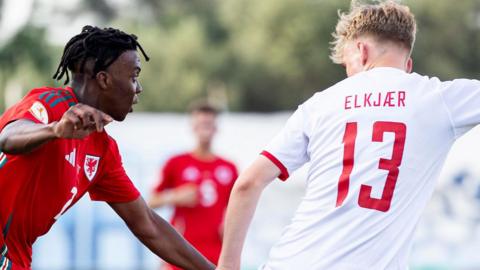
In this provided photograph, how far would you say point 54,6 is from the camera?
209 ft

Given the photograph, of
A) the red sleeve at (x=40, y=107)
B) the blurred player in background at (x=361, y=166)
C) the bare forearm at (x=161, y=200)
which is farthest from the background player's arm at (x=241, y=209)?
the bare forearm at (x=161, y=200)

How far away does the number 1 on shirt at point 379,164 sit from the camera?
14.9 feet

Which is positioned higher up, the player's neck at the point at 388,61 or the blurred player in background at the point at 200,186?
the player's neck at the point at 388,61

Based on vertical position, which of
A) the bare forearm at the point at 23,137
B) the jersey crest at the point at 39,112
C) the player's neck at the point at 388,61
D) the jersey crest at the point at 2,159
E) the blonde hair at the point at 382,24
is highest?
the blonde hair at the point at 382,24

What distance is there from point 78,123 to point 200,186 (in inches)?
230

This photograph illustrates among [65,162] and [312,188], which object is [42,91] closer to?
[65,162]

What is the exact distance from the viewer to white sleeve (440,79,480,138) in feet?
15.1

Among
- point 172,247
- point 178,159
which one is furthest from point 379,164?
point 178,159

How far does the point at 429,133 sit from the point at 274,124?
8585 millimetres

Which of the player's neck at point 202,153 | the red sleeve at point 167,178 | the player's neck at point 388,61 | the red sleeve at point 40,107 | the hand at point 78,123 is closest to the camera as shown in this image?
the hand at point 78,123

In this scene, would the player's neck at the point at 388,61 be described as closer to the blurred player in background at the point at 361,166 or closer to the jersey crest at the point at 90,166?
the blurred player in background at the point at 361,166

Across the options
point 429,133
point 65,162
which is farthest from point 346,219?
point 65,162

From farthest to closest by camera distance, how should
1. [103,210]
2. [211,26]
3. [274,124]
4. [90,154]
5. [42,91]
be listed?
[211,26]
[274,124]
[103,210]
[90,154]
[42,91]

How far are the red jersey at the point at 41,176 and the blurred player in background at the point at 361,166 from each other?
0.77m
